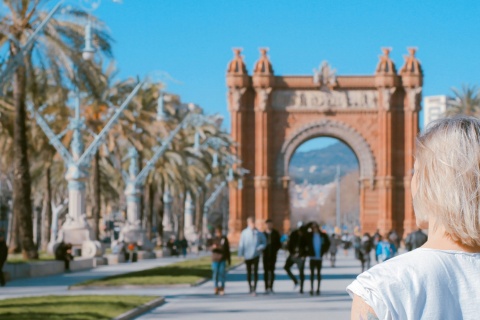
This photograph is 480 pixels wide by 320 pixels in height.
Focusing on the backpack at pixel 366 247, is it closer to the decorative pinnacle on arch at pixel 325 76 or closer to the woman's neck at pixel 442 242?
the woman's neck at pixel 442 242

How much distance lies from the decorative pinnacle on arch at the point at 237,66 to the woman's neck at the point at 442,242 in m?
81.1

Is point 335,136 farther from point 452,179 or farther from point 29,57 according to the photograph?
point 452,179

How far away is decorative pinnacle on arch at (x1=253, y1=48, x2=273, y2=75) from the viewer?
84312 mm

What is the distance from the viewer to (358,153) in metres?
84.2

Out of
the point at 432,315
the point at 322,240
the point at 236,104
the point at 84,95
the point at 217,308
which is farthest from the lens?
the point at 236,104

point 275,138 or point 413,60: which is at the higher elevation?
point 413,60

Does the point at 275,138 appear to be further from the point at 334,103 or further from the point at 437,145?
the point at 437,145

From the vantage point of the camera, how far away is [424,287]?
9.53 feet

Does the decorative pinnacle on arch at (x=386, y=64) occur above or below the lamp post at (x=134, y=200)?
above

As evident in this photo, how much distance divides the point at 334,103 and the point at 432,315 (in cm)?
8210

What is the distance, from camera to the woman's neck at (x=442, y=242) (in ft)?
9.81

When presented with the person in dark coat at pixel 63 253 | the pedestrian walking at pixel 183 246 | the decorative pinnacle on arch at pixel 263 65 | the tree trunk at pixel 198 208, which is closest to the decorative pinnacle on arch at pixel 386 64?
the decorative pinnacle on arch at pixel 263 65

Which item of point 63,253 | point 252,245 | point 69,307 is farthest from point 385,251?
point 63,253

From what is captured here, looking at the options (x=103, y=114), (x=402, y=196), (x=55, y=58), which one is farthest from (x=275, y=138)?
(x=55, y=58)
